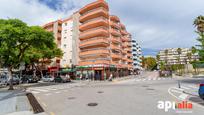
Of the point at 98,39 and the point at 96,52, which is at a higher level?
the point at 98,39

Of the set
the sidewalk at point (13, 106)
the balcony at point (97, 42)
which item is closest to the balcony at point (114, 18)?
the balcony at point (97, 42)

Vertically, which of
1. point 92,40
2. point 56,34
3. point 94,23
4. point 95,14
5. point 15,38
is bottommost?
point 15,38

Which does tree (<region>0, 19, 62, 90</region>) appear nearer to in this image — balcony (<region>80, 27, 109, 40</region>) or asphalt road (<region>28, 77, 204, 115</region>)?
asphalt road (<region>28, 77, 204, 115</region>)

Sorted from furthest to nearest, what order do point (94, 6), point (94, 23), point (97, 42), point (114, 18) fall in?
point (114, 18), point (94, 6), point (94, 23), point (97, 42)

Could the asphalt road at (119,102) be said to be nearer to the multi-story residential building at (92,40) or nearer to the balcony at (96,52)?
the multi-story residential building at (92,40)

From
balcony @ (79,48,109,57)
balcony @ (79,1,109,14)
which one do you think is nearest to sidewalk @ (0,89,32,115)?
balcony @ (79,48,109,57)

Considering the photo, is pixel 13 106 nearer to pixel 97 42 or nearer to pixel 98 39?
pixel 97 42

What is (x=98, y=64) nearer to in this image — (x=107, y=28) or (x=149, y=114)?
(x=107, y=28)

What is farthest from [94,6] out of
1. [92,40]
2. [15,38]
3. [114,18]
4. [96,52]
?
[15,38]

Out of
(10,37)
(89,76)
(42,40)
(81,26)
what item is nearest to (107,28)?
(81,26)

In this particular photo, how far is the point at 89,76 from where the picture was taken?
4428cm

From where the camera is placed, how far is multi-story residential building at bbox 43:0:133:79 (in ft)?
145

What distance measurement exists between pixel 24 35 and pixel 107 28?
29.7 meters

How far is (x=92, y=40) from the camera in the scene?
4638cm
